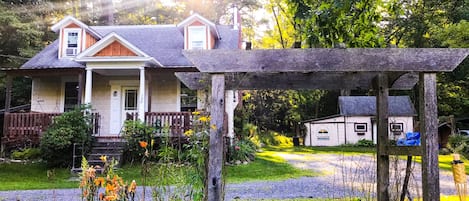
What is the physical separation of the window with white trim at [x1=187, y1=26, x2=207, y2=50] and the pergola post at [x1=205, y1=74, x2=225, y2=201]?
11.6 metres

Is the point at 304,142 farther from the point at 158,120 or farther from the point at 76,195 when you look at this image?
the point at 76,195

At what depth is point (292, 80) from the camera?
14.3ft

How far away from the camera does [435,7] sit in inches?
889

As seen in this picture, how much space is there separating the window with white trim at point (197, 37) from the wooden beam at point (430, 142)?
39.6 ft

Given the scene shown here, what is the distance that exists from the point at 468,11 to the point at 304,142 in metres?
12.1

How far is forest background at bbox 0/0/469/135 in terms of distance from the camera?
1661 cm

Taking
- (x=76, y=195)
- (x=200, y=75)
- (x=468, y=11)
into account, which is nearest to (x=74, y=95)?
(x=76, y=195)

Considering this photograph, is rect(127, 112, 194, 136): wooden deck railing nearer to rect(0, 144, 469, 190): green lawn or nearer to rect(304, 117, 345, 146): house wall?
rect(0, 144, 469, 190): green lawn

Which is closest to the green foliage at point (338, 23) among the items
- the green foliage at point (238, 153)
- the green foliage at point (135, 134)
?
the green foliage at point (135, 134)

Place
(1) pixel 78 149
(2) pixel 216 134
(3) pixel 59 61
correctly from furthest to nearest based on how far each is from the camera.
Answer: (3) pixel 59 61 → (1) pixel 78 149 → (2) pixel 216 134

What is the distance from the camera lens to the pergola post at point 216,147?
326 cm

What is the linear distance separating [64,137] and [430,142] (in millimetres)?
10453

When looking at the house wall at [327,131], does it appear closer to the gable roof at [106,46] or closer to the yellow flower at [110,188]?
the gable roof at [106,46]

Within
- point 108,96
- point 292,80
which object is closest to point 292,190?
point 292,80
